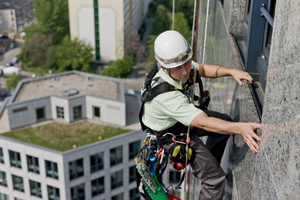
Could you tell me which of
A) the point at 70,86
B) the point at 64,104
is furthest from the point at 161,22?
the point at 64,104

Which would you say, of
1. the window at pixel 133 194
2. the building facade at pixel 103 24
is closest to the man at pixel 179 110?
the window at pixel 133 194

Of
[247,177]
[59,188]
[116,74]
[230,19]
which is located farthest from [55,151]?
[116,74]

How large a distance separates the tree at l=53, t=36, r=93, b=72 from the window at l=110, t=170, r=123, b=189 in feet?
102

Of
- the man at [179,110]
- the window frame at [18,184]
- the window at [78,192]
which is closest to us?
the man at [179,110]

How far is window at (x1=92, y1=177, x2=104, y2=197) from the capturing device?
1244 inches

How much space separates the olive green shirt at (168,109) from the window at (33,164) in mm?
26467

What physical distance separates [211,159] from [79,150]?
24.6 m

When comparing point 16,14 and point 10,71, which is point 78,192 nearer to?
point 10,71

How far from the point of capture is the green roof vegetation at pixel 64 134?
29828 mm

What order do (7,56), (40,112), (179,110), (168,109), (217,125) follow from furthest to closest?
(7,56), (40,112), (168,109), (179,110), (217,125)

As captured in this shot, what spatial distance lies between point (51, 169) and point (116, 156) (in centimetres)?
519

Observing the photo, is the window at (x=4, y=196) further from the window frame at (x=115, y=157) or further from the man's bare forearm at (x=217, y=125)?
the man's bare forearm at (x=217, y=125)

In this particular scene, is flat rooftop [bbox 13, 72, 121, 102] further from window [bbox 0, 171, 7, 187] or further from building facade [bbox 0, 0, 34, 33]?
building facade [bbox 0, 0, 34, 33]

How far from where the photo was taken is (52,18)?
71.4 metres
